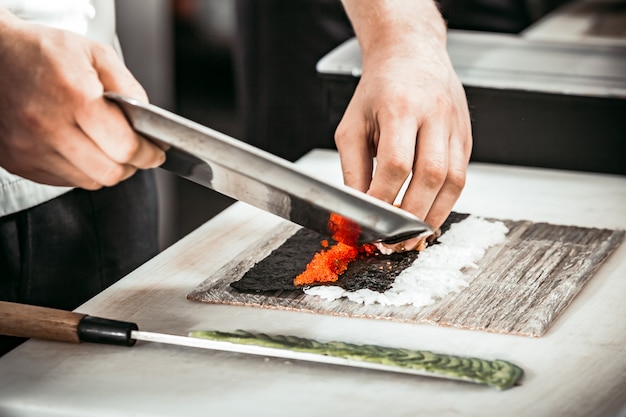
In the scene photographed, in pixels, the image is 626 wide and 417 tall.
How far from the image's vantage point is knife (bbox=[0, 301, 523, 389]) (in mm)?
879

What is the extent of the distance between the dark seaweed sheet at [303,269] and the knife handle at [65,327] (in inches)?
6.9

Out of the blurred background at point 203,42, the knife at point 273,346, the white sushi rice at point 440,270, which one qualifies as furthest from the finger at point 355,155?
the blurred background at point 203,42

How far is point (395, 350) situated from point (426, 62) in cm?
49

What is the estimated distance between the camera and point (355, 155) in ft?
3.92

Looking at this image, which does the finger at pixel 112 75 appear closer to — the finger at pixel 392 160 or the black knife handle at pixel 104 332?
the black knife handle at pixel 104 332

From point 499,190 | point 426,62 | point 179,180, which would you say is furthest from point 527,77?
point 179,180

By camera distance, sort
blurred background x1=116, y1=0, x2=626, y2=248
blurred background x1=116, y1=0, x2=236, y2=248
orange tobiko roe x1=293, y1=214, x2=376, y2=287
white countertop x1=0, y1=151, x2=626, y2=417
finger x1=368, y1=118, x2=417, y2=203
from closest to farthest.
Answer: white countertop x1=0, y1=151, x2=626, y2=417 → orange tobiko roe x1=293, y1=214, x2=376, y2=287 → finger x1=368, y1=118, x2=417, y2=203 → blurred background x1=116, y1=0, x2=626, y2=248 → blurred background x1=116, y1=0, x2=236, y2=248

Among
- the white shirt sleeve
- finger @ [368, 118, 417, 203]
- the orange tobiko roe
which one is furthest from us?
the white shirt sleeve

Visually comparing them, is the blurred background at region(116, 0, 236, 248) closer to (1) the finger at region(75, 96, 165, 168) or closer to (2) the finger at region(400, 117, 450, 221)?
(2) the finger at region(400, 117, 450, 221)

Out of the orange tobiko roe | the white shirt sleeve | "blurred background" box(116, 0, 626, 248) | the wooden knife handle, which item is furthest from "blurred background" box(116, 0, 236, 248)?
the wooden knife handle

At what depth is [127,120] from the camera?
2.83 feet

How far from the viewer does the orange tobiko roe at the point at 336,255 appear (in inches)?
39.2

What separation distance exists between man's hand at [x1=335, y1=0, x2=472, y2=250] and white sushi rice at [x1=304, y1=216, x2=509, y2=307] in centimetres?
4

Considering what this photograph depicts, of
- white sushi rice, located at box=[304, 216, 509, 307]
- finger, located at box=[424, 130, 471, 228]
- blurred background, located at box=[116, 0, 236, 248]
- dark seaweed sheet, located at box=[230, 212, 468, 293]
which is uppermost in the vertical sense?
finger, located at box=[424, 130, 471, 228]
